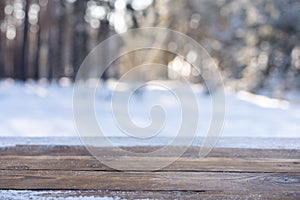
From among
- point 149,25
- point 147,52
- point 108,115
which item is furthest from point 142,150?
point 149,25

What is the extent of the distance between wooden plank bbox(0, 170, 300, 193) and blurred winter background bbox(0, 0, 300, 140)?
3100mm

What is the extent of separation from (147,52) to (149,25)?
2.18m

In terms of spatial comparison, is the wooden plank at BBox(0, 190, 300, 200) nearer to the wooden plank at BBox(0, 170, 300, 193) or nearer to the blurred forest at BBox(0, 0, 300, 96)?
the wooden plank at BBox(0, 170, 300, 193)

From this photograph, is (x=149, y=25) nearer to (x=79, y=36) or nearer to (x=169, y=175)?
(x=79, y=36)

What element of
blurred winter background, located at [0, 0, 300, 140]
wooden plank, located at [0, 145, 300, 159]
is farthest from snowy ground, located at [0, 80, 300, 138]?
wooden plank, located at [0, 145, 300, 159]

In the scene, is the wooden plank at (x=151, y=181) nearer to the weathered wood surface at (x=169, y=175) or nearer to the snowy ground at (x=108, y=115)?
the weathered wood surface at (x=169, y=175)

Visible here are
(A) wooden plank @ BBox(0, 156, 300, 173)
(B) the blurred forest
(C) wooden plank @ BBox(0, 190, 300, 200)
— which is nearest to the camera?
(C) wooden plank @ BBox(0, 190, 300, 200)

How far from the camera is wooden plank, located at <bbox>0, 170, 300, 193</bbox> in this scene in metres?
0.89

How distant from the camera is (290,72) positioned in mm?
6672

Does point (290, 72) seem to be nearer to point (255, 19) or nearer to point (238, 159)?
point (255, 19)

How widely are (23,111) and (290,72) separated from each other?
4.38 meters

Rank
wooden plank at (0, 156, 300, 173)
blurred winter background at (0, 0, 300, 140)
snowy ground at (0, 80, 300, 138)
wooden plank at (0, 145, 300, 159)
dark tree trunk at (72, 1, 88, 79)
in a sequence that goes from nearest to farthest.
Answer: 1. wooden plank at (0, 156, 300, 173)
2. wooden plank at (0, 145, 300, 159)
3. snowy ground at (0, 80, 300, 138)
4. blurred winter background at (0, 0, 300, 140)
5. dark tree trunk at (72, 1, 88, 79)

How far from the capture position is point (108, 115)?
383 cm

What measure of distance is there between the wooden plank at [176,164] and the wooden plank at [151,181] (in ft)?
0.14
